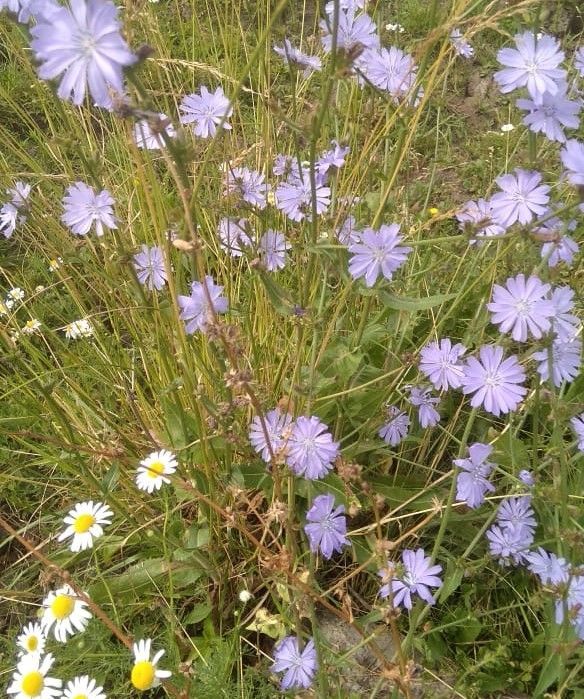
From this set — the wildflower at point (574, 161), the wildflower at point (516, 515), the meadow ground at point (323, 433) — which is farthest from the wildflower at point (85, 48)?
the wildflower at point (516, 515)

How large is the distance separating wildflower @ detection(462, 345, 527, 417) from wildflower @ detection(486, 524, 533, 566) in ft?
1.02

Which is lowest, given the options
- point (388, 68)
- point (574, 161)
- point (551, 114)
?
point (574, 161)

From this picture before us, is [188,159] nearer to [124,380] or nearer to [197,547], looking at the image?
[197,547]

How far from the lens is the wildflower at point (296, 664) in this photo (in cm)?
114

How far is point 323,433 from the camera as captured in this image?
52.6 inches

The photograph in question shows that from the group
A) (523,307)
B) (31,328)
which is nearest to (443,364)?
(523,307)

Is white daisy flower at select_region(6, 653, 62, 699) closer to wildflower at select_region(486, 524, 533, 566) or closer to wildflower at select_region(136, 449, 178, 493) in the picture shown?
wildflower at select_region(136, 449, 178, 493)

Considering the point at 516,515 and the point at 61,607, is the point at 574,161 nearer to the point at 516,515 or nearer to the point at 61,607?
the point at 516,515

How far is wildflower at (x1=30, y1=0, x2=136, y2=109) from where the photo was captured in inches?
26.9

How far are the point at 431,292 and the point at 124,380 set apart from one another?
0.87 m

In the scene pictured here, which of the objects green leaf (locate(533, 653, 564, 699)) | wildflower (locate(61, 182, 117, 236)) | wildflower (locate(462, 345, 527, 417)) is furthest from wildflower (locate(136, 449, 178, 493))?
green leaf (locate(533, 653, 564, 699))

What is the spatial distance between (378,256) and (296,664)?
0.74 meters

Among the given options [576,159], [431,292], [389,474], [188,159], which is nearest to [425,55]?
[576,159]

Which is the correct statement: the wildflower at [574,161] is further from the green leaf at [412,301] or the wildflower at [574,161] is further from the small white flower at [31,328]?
the small white flower at [31,328]
